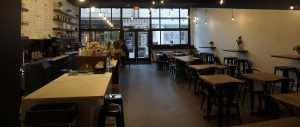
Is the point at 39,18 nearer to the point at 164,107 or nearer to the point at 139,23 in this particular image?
the point at 164,107

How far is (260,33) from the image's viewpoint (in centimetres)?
865

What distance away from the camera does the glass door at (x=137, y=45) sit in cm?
1520

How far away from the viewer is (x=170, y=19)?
1541 centimetres

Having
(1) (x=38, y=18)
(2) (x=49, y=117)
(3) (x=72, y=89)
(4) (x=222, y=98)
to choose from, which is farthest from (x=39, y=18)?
(2) (x=49, y=117)

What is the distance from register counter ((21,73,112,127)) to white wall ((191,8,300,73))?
612cm

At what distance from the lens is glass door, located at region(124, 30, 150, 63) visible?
598 inches

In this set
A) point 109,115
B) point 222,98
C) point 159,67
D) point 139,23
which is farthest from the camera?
point 139,23

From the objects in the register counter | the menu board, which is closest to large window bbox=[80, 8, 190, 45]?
the menu board

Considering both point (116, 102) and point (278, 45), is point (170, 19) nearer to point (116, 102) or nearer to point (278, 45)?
point (278, 45)

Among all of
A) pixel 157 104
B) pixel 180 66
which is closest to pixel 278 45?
pixel 180 66

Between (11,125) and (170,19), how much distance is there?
14.3m

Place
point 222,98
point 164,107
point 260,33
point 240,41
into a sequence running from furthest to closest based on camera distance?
point 240,41 → point 260,33 → point 164,107 → point 222,98

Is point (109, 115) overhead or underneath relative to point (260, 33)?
underneath

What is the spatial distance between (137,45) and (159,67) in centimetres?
370
